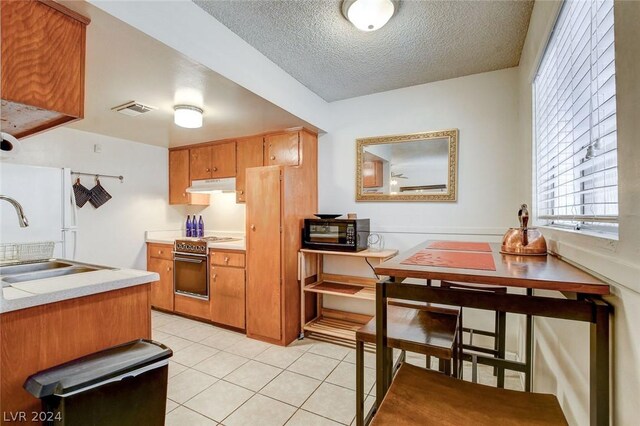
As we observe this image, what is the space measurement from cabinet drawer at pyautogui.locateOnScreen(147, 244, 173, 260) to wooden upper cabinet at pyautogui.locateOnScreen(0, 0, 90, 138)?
2337 millimetres

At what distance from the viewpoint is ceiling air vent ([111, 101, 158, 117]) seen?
2.50 m

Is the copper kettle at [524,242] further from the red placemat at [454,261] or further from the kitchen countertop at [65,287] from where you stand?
the kitchen countertop at [65,287]

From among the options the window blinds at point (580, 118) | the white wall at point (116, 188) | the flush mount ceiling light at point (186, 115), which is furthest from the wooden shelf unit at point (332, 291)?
the white wall at point (116, 188)

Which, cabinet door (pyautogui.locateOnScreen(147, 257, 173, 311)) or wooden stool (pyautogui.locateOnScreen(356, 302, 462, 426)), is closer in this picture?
wooden stool (pyautogui.locateOnScreen(356, 302, 462, 426))

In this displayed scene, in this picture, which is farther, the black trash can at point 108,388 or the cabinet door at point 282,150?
the cabinet door at point 282,150

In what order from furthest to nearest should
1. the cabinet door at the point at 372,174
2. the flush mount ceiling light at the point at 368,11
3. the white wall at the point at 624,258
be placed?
1. the cabinet door at the point at 372,174
2. the flush mount ceiling light at the point at 368,11
3. the white wall at the point at 624,258

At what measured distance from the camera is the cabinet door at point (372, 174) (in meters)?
3.02

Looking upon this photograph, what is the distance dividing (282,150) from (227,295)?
5.53ft

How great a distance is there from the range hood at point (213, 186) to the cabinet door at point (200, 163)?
0.09 m

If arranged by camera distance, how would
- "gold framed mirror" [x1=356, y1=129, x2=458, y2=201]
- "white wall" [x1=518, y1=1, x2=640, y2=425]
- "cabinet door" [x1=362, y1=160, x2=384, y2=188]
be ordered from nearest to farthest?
"white wall" [x1=518, y1=1, x2=640, y2=425], "gold framed mirror" [x1=356, y1=129, x2=458, y2=201], "cabinet door" [x1=362, y1=160, x2=384, y2=188]

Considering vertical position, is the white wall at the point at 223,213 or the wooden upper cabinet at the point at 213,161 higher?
the wooden upper cabinet at the point at 213,161

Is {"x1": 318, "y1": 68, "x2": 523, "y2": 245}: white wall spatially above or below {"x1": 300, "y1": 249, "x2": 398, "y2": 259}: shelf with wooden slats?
above

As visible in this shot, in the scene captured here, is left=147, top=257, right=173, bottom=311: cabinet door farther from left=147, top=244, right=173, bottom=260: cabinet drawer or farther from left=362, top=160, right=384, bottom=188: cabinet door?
left=362, top=160, right=384, bottom=188: cabinet door

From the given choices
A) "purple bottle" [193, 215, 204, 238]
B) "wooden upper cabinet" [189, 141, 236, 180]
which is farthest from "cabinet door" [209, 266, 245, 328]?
"wooden upper cabinet" [189, 141, 236, 180]
